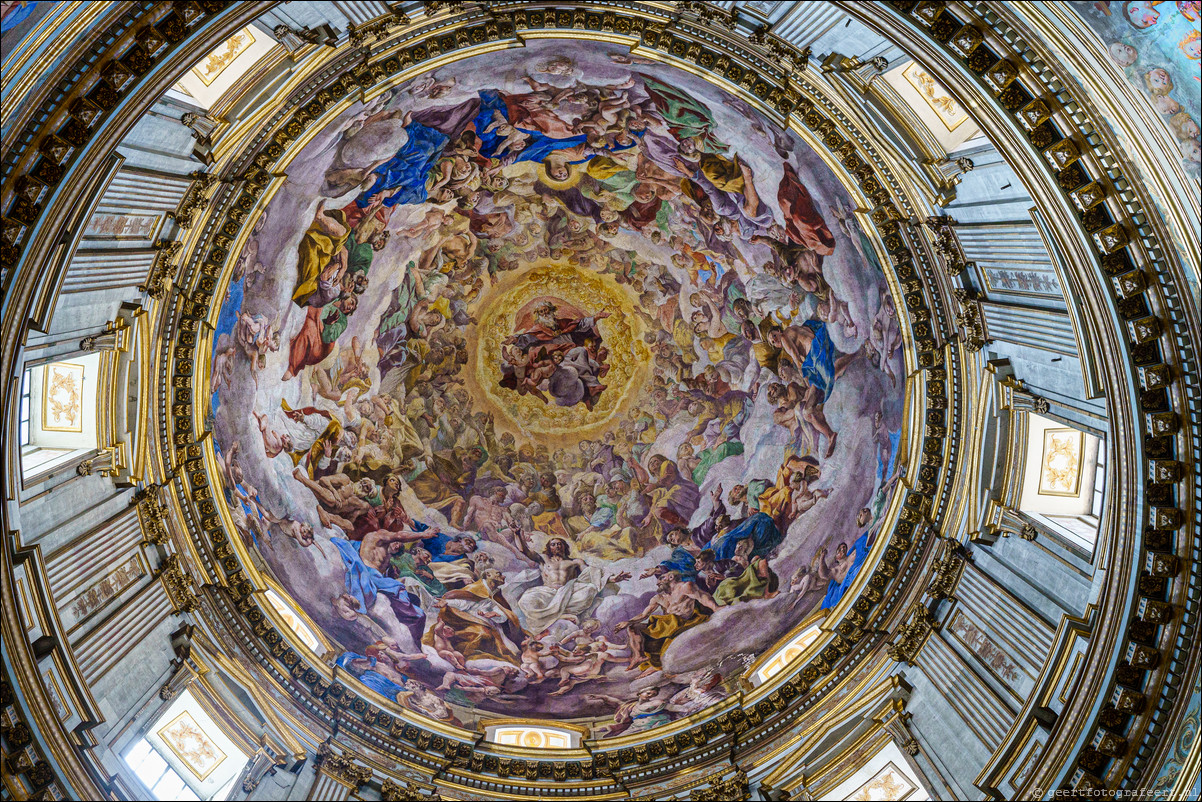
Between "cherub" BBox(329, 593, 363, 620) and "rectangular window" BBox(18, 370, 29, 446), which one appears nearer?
"rectangular window" BBox(18, 370, 29, 446)

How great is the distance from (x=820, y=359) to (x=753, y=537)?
478cm

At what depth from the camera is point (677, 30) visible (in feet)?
55.6

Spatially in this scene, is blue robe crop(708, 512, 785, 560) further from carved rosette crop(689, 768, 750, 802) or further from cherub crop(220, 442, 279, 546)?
cherub crop(220, 442, 279, 546)

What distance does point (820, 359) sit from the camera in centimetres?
2248

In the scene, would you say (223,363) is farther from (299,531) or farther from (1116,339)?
(1116,339)

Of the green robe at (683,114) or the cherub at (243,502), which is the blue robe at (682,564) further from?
the green robe at (683,114)

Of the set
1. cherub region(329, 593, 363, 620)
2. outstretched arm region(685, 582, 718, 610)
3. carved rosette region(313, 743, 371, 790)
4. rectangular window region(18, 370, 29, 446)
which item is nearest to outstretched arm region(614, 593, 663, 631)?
outstretched arm region(685, 582, 718, 610)

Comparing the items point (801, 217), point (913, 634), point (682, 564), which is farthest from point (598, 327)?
point (913, 634)

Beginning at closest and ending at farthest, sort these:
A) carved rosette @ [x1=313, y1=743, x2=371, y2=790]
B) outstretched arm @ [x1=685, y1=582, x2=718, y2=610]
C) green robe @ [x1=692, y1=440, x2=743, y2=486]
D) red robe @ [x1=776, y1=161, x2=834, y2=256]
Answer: carved rosette @ [x1=313, y1=743, x2=371, y2=790] < red robe @ [x1=776, y1=161, x2=834, y2=256] < outstretched arm @ [x1=685, y1=582, x2=718, y2=610] < green robe @ [x1=692, y1=440, x2=743, y2=486]

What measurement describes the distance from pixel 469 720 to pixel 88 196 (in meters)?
13.8

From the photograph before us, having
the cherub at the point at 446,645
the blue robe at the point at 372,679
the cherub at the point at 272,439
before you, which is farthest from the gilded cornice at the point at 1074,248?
the cherub at the point at 446,645

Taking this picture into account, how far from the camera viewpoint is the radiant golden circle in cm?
2605

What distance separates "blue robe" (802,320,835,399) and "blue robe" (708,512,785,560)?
3.52 meters

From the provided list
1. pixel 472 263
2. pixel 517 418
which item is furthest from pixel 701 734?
pixel 472 263
